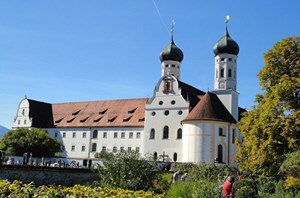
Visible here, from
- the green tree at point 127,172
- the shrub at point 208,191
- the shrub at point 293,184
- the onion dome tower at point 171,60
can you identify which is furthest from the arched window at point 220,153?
the shrub at point 208,191

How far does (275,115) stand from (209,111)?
82.4 feet

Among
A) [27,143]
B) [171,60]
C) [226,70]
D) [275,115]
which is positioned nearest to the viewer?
[275,115]

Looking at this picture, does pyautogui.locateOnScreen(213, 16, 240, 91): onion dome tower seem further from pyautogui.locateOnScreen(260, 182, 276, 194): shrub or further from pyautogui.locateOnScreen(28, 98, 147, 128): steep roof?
pyautogui.locateOnScreen(260, 182, 276, 194): shrub

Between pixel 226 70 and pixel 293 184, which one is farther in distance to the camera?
pixel 226 70

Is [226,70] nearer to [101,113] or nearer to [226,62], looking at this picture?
[226,62]

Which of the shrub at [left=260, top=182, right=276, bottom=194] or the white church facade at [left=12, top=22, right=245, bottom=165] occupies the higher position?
the white church facade at [left=12, top=22, right=245, bottom=165]

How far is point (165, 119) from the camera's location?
181 ft

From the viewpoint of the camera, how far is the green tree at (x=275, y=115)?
980 inches

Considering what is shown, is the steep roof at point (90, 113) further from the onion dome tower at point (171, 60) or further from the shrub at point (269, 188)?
the shrub at point (269, 188)

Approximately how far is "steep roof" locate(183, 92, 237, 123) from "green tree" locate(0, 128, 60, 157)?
1844cm

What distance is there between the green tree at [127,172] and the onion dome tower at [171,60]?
131ft

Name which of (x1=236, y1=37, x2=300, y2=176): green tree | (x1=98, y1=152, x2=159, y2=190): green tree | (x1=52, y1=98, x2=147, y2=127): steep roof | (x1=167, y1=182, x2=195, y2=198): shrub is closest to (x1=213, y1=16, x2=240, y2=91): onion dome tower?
(x1=52, y1=98, x2=147, y2=127): steep roof

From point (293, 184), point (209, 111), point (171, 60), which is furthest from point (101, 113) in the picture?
point (293, 184)

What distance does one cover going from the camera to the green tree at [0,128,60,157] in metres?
53.1
